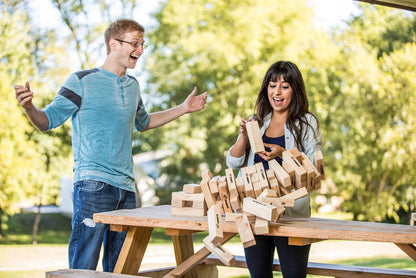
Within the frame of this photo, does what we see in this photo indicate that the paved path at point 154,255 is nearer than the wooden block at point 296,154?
No

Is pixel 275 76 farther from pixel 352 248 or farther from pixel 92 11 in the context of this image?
pixel 92 11

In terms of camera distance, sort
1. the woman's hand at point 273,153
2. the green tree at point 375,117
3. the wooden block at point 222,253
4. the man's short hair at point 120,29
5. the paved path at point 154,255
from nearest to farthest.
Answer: the wooden block at point 222,253, the woman's hand at point 273,153, the man's short hair at point 120,29, the paved path at point 154,255, the green tree at point 375,117

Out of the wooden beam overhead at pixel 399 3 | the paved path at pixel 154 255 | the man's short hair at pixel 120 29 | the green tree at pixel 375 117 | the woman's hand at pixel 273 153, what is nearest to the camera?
the woman's hand at pixel 273 153

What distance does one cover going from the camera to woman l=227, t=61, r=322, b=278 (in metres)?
2.78

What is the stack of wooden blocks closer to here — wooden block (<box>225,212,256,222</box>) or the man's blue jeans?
wooden block (<box>225,212,256,222</box>)

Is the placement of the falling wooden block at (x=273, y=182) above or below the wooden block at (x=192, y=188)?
above

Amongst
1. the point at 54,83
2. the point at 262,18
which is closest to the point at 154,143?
the point at 54,83

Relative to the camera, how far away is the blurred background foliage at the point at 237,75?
48.7 ft

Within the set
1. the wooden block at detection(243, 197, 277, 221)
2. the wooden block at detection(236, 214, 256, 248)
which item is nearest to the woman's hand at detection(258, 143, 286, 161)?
the wooden block at detection(243, 197, 277, 221)

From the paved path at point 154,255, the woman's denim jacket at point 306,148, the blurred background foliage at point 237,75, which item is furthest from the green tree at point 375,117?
the woman's denim jacket at point 306,148

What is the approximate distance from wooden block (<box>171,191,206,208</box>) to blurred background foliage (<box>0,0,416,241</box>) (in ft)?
38.7

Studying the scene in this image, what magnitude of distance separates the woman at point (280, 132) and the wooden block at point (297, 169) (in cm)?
15

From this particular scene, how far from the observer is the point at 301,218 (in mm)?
2768

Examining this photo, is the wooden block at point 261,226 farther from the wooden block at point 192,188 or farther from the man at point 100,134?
the man at point 100,134
